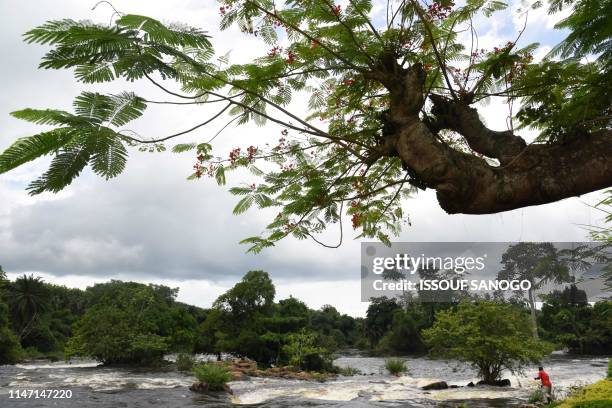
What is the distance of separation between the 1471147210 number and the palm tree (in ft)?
99.3

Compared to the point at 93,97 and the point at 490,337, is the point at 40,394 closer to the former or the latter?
the point at 490,337

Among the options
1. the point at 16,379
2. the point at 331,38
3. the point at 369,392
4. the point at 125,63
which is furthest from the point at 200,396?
the point at 125,63

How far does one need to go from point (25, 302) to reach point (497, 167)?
49032 mm

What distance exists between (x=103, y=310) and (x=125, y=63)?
29.6 m

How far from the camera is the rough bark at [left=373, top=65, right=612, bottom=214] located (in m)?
3.07

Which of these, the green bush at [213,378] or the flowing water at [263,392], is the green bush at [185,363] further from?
the green bush at [213,378]

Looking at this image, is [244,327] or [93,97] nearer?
[93,97]

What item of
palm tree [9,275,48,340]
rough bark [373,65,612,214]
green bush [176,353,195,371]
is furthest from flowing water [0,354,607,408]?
palm tree [9,275,48,340]

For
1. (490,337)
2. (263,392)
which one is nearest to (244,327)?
(263,392)

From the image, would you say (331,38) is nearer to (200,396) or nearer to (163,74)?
(163,74)

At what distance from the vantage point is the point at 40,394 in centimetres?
1627

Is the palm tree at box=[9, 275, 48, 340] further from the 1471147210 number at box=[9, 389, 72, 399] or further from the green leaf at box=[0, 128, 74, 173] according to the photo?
the green leaf at box=[0, 128, 74, 173]

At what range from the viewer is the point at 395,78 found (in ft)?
12.4

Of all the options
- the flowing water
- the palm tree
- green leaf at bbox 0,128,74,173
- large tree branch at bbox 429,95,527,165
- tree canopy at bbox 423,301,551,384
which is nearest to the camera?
green leaf at bbox 0,128,74,173
